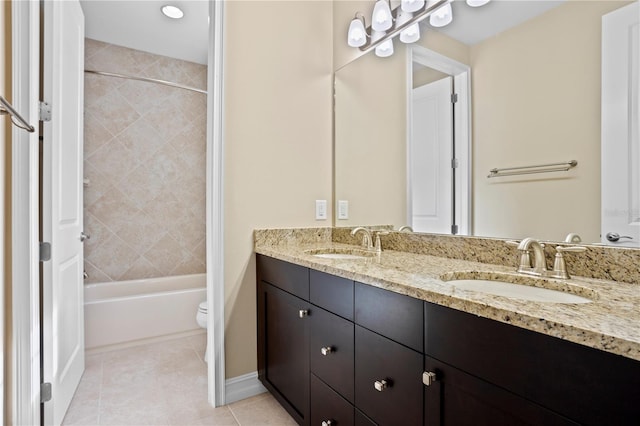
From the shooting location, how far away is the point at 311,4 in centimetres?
211

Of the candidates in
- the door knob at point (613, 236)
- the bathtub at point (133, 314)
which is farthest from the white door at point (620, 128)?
the bathtub at point (133, 314)

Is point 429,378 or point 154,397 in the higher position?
point 429,378

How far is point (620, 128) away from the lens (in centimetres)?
102

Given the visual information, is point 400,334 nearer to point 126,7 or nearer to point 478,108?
point 478,108

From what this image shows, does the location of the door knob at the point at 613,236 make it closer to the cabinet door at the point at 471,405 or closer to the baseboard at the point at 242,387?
the cabinet door at the point at 471,405

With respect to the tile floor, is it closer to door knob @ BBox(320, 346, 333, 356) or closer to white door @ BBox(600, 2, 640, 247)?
door knob @ BBox(320, 346, 333, 356)

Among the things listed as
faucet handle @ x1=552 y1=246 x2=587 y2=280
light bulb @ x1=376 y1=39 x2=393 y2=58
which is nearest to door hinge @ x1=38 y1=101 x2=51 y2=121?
light bulb @ x1=376 y1=39 x2=393 y2=58

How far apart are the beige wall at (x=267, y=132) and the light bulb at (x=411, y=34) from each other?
54cm

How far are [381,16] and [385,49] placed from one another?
6.5 inches

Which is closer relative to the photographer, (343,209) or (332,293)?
(332,293)

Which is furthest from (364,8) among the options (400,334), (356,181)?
(400,334)

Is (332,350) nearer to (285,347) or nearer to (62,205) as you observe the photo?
(285,347)

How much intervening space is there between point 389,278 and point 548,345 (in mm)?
439

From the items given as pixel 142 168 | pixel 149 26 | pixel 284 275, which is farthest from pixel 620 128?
pixel 142 168
